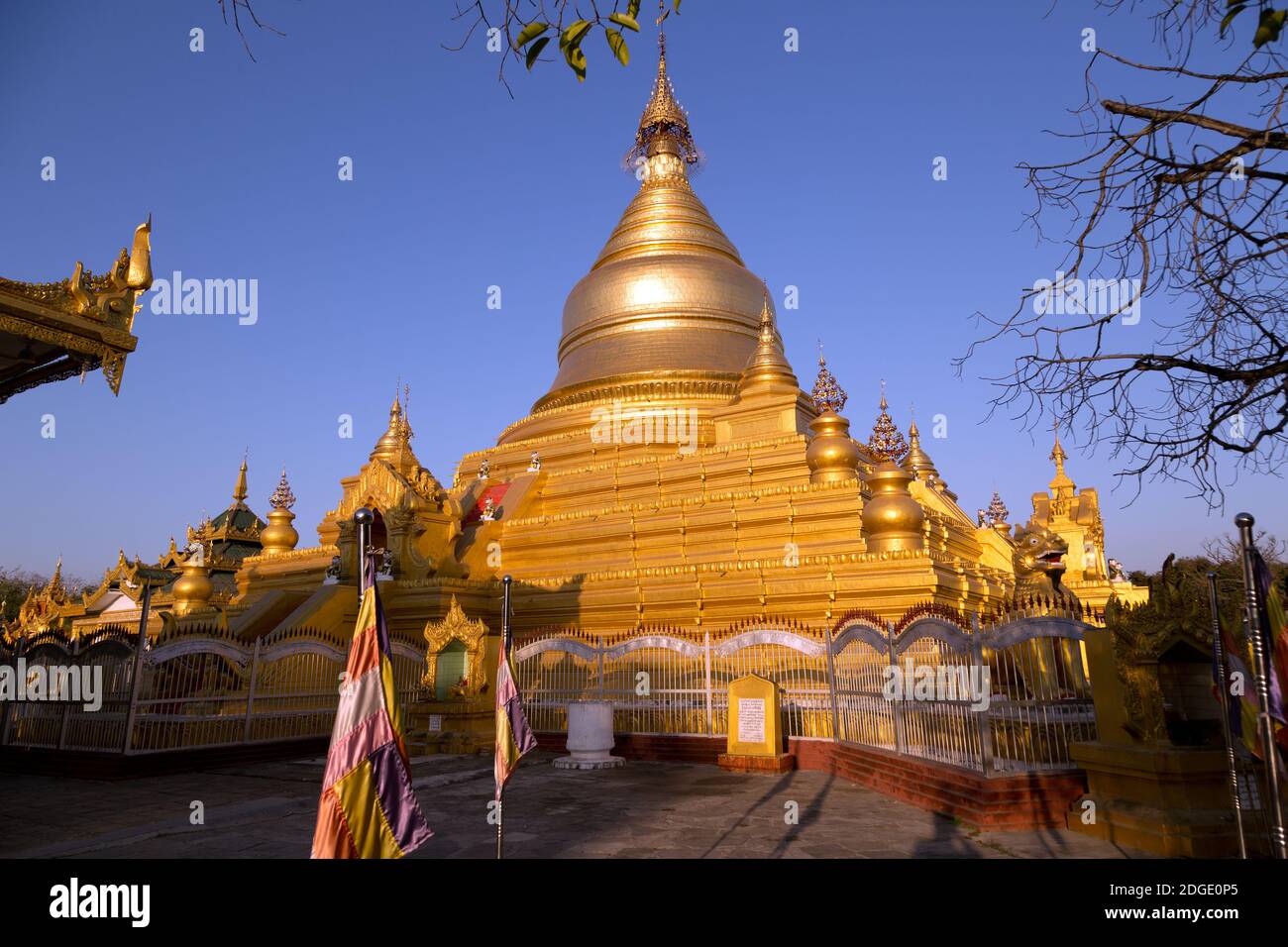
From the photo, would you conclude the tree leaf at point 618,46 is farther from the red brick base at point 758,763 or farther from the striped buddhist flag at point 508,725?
the red brick base at point 758,763

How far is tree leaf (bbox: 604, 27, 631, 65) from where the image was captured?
130 inches

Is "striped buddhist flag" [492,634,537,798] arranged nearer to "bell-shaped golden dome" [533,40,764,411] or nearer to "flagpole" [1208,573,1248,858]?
"flagpole" [1208,573,1248,858]

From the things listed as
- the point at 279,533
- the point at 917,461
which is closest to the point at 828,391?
the point at 917,461

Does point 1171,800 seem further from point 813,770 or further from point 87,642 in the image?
point 87,642

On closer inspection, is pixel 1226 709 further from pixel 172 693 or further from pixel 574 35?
pixel 172 693

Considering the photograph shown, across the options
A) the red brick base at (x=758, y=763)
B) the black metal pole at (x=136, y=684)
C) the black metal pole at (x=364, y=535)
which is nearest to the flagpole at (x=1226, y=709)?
the black metal pole at (x=364, y=535)

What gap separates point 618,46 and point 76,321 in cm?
1073

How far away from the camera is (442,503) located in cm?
2216

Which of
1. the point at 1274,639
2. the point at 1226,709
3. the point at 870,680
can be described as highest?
the point at 1274,639

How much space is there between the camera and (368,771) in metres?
3.65

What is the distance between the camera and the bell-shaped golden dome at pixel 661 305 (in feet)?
95.1
